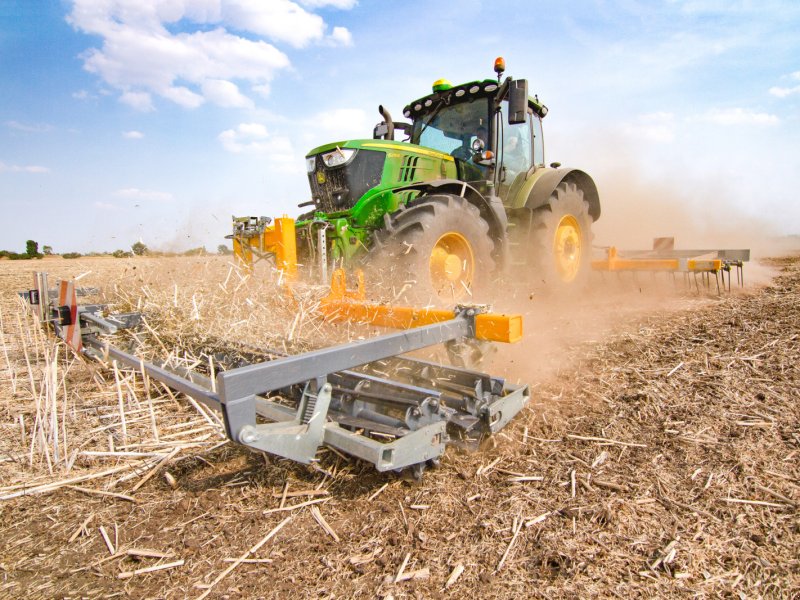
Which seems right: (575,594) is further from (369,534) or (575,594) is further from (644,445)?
(644,445)

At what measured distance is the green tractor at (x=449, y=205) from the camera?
4148 millimetres

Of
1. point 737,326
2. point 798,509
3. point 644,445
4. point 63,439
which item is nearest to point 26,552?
point 63,439

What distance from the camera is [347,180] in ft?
16.7

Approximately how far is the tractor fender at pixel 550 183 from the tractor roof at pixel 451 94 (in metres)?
1.08

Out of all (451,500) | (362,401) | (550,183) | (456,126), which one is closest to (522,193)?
(550,183)

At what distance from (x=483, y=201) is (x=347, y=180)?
1433mm

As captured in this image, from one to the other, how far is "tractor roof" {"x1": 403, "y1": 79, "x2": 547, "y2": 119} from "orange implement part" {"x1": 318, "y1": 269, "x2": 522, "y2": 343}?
11.0 feet

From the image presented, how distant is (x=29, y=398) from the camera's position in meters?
3.46

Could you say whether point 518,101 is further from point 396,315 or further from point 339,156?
point 396,315

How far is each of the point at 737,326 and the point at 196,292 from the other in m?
4.93

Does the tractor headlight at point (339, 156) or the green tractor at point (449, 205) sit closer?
the green tractor at point (449, 205)

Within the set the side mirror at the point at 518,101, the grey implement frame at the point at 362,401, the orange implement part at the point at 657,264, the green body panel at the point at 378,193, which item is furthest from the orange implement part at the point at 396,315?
the orange implement part at the point at 657,264

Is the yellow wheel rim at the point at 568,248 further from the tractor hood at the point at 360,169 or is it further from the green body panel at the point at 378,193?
the tractor hood at the point at 360,169

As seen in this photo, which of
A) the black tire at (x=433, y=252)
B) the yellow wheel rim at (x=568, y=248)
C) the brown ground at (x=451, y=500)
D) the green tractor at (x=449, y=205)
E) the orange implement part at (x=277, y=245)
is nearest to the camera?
the brown ground at (x=451, y=500)
